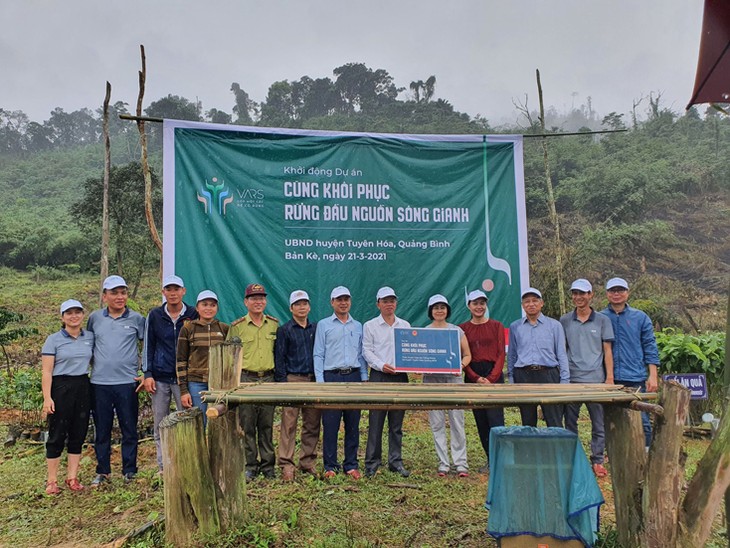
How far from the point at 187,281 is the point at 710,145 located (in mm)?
26761

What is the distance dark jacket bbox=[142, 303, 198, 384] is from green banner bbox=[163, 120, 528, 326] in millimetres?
677

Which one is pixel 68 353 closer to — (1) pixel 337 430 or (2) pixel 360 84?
(1) pixel 337 430

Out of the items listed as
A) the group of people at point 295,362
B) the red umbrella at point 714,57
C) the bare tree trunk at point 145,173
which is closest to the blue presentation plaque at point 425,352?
the group of people at point 295,362

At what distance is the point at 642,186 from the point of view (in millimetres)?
21375

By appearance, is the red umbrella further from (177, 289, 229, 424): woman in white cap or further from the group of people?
(177, 289, 229, 424): woman in white cap

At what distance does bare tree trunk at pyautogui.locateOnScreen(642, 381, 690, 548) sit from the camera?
8.89 feet

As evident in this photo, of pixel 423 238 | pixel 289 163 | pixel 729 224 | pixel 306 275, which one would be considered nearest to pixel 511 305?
pixel 423 238

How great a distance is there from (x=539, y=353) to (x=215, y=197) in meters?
3.15

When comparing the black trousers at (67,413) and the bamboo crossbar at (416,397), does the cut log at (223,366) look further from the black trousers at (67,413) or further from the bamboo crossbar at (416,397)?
the black trousers at (67,413)

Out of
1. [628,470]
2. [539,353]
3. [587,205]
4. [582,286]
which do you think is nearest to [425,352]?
[539,353]

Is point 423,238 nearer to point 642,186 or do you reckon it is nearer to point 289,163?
point 289,163

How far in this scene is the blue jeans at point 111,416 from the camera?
169 inches

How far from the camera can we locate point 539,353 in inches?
175

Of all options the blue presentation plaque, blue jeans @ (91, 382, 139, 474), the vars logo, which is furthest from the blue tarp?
the vars logo
